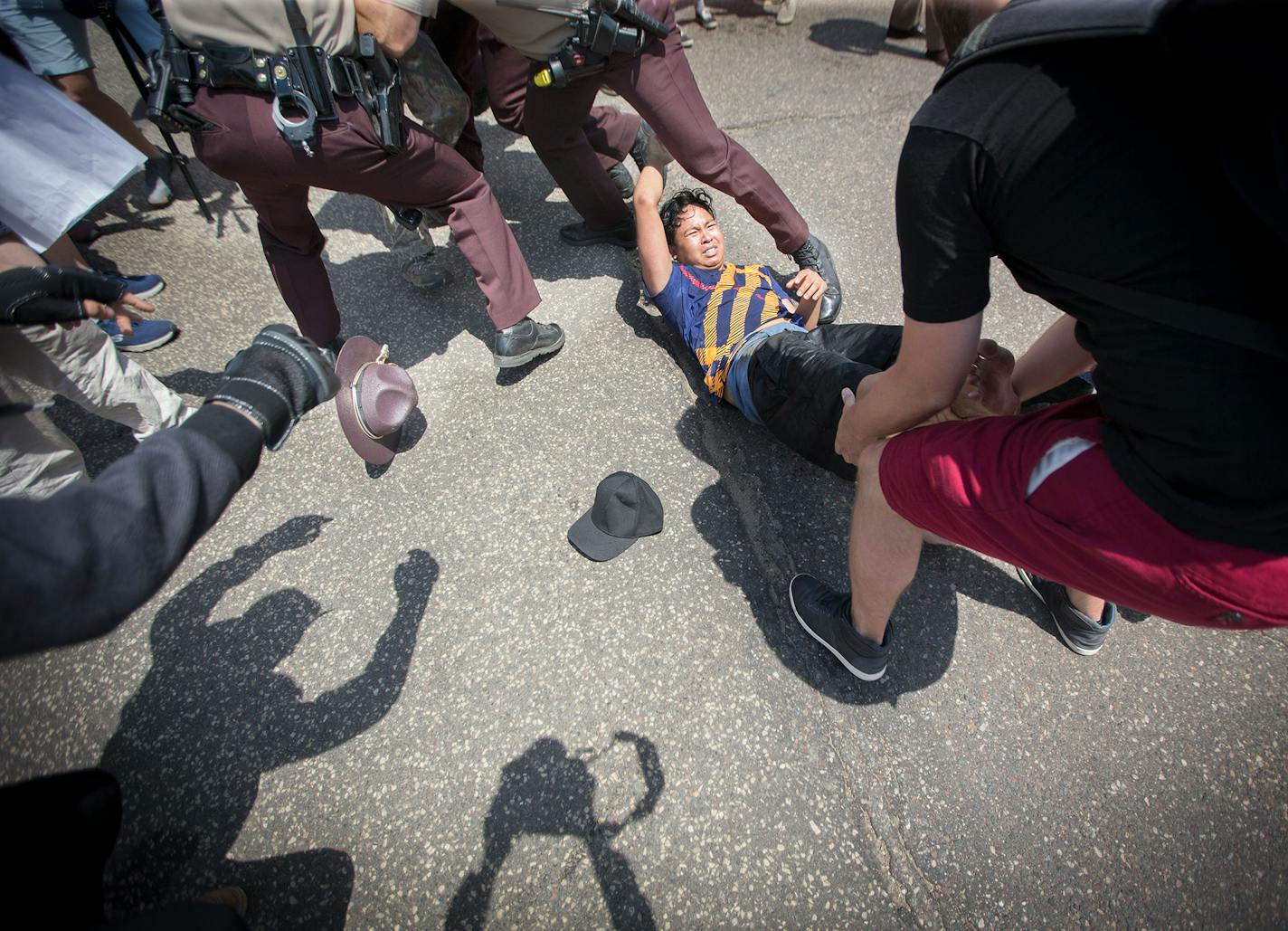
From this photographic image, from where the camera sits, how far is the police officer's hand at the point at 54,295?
1.47 m

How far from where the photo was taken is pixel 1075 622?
67.0 inches

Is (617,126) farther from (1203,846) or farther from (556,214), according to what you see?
(1203,846)

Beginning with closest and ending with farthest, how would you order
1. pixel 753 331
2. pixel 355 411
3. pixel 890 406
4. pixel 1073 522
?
pixel 1073 522, pixel 890 406, pixel 355 411, pixel 753 331

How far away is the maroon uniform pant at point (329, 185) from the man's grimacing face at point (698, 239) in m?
0.71

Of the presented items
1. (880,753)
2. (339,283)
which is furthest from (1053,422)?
(339,283)

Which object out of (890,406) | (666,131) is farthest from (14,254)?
(890,406)

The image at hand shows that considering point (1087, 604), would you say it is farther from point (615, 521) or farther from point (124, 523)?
point (124, 523)

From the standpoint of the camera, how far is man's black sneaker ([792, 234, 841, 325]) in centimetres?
254

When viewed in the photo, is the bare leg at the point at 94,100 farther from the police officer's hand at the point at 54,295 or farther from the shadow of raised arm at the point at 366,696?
the shadow of raised arm at the point at 366,696

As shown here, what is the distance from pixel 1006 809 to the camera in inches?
58.6

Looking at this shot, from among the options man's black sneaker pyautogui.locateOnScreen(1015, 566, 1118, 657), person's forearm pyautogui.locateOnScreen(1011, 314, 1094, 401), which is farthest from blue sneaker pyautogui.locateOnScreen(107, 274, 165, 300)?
man's black sneaker pyautogui.locateOnScreen(1015, 566, 1118, 657)

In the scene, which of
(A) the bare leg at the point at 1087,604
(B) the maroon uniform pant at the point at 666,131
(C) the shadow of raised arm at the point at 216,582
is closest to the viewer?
(A) the bare leg at the point at 1087,604

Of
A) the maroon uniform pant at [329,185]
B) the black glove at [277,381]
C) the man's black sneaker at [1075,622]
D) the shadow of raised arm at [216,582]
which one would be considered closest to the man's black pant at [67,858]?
the black glove at [277,381]

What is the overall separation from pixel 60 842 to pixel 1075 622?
2346 millimetres
